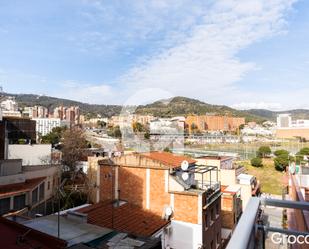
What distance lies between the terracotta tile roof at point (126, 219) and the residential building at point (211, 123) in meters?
43.3

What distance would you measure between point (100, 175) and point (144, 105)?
4.68 meters

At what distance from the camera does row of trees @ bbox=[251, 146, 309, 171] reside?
2834cm

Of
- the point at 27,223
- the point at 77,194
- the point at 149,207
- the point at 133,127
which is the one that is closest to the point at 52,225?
the point at 27,223

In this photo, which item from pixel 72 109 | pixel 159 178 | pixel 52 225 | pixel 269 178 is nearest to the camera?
pixel 52 225

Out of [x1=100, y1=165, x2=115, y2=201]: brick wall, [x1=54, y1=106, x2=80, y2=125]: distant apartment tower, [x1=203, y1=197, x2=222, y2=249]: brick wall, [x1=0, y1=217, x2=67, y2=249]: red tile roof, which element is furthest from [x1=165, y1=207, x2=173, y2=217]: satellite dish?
[x1=54, y1=106, x2=80, y2=125]: distant apartment tower

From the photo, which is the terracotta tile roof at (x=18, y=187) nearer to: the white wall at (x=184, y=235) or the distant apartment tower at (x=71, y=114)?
the white wall at (x=184, y=235)

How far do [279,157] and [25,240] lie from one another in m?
28.2

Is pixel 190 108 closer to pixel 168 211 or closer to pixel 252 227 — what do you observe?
pixel 168 211

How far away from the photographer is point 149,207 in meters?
11.3

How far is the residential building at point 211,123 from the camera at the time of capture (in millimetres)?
56550

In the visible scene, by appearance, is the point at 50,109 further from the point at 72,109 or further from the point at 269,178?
the point at 269,178

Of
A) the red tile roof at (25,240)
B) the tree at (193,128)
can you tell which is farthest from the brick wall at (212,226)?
the tree at (193,128)

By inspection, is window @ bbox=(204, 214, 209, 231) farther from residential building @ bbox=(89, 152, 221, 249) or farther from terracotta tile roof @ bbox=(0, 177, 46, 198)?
terracotta tile roof @ bbox=(0, 177, 46, 198)

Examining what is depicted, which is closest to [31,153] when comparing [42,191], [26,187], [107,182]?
[42,191]
